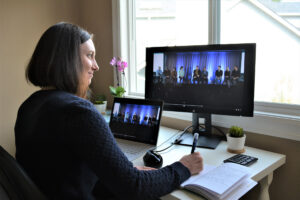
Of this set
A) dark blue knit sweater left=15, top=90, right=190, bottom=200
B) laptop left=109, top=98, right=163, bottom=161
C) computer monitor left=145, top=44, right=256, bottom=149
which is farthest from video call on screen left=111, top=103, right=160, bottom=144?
dark blue knit sweater left=15, top=90, right=190, bottom=200

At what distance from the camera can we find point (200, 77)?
1.52 m

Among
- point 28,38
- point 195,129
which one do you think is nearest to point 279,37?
point 195,129

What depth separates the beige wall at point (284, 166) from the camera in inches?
54.2

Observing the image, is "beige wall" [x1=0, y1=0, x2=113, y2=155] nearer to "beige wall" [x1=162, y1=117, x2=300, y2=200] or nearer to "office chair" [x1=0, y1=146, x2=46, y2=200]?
"beige wall" [x1=162, y1=117, x2=300, y2=200]

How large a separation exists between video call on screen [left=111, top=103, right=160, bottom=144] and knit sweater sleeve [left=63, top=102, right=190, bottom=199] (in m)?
0.64

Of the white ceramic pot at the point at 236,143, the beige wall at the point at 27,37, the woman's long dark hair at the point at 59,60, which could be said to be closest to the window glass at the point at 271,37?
the white ceramic pot at the point at 236,143

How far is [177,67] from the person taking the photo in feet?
5.23

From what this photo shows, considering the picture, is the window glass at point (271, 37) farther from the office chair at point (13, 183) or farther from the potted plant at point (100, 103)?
the office chair at point (13, 183)

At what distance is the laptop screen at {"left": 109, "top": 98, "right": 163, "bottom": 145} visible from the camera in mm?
1552

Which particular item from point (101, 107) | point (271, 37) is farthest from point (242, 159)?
point (101, 107)

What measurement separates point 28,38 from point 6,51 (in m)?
0.21

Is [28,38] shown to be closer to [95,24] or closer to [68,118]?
[95,24]

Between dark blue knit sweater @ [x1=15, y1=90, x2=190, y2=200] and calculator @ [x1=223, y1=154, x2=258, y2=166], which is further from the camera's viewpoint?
calculator @ [x1=223, y1=154, x2=258, y2=166]

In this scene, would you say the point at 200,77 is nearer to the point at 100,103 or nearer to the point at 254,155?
the point at 254,155
